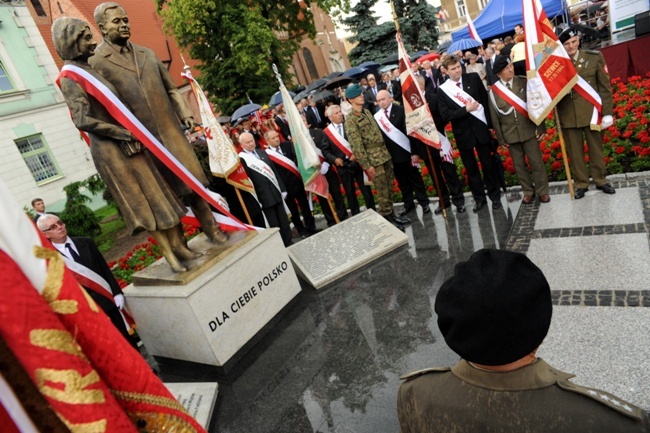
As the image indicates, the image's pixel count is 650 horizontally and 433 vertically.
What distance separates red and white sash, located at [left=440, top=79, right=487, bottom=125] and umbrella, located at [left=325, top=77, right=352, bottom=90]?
12.9m

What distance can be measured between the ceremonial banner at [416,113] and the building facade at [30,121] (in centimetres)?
1805

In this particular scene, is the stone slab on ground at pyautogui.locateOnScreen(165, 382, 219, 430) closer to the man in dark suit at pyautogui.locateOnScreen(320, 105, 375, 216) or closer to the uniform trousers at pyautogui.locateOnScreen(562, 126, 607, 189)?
the man in dark suit at pyautogui.locateOnScreen(320, 105, 375, 216)

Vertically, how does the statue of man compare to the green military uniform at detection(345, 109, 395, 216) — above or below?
above

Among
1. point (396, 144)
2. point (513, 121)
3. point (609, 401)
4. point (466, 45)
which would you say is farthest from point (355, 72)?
point (609, 401)

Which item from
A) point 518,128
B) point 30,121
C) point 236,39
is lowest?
point 518,128

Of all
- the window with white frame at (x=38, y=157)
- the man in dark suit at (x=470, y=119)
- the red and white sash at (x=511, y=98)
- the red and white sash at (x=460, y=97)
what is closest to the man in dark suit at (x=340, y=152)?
the man in dark suit at (x=470, y=119)

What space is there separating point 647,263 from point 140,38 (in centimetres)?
3714

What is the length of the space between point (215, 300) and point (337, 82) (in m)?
16.8

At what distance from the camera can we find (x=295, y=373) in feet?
12.3

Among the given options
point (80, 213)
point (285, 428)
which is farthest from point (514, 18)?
point (285, 428)

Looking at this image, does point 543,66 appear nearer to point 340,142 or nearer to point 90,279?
point 340,142

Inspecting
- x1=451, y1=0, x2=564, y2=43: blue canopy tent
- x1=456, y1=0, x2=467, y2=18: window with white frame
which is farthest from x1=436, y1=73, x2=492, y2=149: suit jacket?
x1=456, y1=0, x2=467, y2=18: window with white frame

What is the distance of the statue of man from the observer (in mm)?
3738

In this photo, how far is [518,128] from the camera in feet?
19.2
